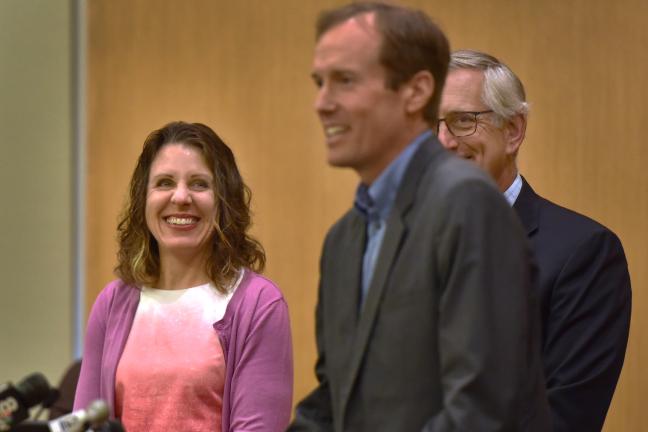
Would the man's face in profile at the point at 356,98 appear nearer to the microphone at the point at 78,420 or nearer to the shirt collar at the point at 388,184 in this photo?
the shirt collar at the point at 388,184

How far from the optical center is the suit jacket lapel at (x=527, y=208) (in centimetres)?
275

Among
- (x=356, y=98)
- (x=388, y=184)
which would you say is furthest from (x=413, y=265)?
(x=356, y=98)

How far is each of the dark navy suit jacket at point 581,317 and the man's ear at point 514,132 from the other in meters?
0.27

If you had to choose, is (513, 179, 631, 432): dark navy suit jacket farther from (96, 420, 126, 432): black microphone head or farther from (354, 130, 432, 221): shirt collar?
(96, 420, 126, 432): black microphone head

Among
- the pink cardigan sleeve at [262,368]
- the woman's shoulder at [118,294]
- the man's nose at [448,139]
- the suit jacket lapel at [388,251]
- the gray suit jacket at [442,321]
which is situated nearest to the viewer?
the gray suit jacket at [442,321]

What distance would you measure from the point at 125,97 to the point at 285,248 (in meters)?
1.14

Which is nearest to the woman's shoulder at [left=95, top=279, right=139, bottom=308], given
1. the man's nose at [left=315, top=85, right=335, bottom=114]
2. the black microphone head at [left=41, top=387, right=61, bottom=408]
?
the black microphone head at [left=41, top=387, right=61, bottom=408]

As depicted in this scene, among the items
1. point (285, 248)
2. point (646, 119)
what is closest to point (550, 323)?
point (646, 119)

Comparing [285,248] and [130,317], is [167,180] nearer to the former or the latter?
[130,317]

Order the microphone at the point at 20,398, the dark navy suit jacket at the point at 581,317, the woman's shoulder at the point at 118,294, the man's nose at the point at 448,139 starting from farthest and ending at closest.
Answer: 1. the woman's shoulder at the point at 118,294
2. the man's nose at the point at 448,139
3. the dark navy suit jacket at the point at 581,317
4. the microphone at the point at 20,398

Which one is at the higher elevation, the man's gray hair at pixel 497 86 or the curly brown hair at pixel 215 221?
the man's gray hair at pixel 497 86

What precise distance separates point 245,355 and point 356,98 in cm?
113

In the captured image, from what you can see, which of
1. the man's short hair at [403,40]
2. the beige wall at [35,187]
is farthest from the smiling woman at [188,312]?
the beige wall at [35,187]

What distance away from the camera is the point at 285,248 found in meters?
5.19
